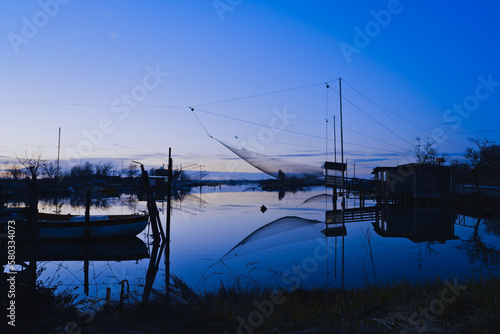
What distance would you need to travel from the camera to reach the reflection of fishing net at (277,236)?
12473 mm

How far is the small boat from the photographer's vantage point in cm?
1420

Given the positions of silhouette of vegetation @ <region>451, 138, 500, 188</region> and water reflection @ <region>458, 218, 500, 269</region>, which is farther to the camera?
silhouette of vegetation @ <region>451, 138, 500, 188</region>

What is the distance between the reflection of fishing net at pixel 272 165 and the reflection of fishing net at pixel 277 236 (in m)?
6.54

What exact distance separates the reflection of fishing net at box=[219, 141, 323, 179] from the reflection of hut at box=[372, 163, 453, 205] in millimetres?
7064

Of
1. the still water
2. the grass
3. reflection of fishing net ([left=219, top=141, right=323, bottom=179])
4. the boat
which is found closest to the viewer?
the grass

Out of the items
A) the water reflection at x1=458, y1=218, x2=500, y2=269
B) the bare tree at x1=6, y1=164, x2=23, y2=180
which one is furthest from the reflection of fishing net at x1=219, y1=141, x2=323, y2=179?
the bare tree at x1=6, y1=164, x2=23, y2=180

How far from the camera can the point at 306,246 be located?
1270cm

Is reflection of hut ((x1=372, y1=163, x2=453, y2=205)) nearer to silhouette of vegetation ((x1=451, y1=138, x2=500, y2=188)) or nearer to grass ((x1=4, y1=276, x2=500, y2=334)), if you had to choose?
silhouette of vegetation ((x1=451, y1=138, x2=500, y2=188))

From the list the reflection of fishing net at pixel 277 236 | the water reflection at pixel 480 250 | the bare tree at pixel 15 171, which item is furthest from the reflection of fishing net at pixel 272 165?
the bare tree at pixel 15 171

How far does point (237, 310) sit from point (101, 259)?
891 cm

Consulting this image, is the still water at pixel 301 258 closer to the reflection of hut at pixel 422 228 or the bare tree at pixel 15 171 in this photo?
the reflection of hut at pixel 422 228

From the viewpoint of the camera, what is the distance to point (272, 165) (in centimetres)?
2919

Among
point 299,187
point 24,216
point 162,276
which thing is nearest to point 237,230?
point 162,276

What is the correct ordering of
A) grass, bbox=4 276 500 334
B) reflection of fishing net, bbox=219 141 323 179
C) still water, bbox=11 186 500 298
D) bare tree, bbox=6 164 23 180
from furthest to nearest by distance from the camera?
bare tree, bbox=6 164 23 180, reflection of fishing net, bbox=219 141 323 179, still water, bbox=11 186 500 298, grass, bbox=4 276 500 334
